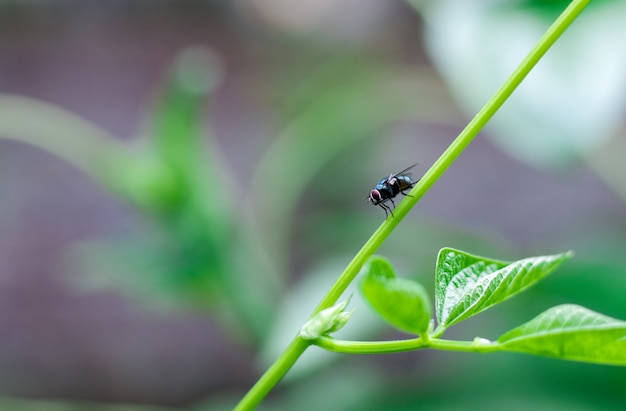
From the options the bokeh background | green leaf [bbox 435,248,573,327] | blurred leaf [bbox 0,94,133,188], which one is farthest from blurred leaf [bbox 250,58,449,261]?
green leaf [bbox 435,248,573,327]

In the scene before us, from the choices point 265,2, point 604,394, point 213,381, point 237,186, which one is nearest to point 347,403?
point 604,394

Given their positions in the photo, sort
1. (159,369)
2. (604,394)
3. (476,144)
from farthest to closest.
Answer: (476,144) < (159,369) < (604,394)

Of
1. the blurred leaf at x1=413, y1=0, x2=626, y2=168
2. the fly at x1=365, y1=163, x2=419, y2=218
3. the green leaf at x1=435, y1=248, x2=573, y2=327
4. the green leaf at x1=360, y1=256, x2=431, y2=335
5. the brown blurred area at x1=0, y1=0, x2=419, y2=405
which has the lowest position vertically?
the brown blurred area at x1=0, y1=0, x2=419, y2=405

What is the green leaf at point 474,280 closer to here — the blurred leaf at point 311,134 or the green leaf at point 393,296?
the green leaf at point 393,296

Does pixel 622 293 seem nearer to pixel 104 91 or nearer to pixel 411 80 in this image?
pixel 411 80

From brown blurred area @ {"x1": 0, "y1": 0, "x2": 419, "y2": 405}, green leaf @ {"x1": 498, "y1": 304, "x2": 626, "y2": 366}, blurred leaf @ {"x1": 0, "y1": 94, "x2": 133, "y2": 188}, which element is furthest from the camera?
brown blurred area @ {"x1": 0, "y1": 0, "x2": 419, "y2": 405}

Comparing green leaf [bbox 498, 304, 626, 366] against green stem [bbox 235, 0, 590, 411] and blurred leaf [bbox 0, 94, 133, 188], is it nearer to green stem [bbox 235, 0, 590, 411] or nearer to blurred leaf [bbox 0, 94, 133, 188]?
green stem [bbox 235, 0, 590, 411]

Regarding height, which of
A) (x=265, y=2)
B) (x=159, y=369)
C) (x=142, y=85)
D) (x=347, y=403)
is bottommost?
(x=159, y=369)

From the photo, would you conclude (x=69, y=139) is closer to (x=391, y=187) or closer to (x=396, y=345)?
(x=391, y=187)

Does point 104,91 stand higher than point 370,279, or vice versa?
point 370,279
